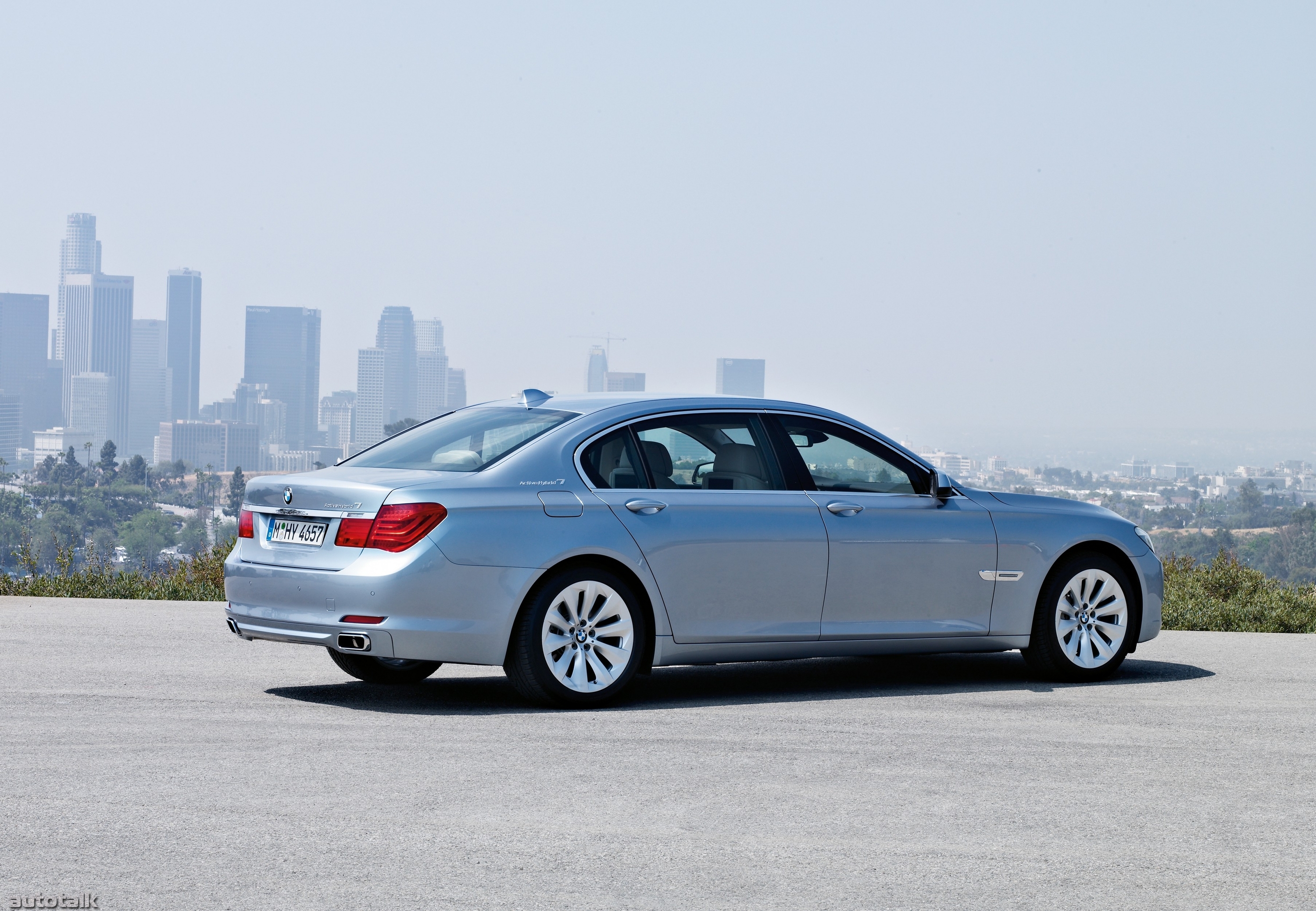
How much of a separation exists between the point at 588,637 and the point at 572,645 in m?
0.09

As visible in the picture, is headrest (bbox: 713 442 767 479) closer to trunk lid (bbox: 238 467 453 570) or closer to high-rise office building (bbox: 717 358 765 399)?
trunk lid (bbox: 238 467 453 570)

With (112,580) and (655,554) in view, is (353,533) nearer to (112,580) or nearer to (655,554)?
(655,554)

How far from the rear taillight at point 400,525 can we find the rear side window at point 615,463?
90cm

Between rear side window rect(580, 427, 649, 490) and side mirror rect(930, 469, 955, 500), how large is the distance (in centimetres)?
182

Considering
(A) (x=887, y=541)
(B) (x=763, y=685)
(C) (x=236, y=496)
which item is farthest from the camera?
(C) (x=236, y=496)

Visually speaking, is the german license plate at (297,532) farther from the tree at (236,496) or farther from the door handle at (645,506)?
the door handle at (645,506)

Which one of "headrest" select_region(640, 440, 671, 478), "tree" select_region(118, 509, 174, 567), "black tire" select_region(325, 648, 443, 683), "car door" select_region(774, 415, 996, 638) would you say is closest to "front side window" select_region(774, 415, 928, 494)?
"car door" select_region(774, 415, 996, 638)

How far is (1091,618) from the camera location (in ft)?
31.1

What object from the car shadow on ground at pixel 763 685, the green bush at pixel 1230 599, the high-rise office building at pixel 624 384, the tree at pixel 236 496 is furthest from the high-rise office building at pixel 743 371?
the car shadow on ground at pixel 763 685

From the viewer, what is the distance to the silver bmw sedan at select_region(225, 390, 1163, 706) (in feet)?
25.1

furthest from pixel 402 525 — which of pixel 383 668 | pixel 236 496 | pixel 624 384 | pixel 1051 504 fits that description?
pixel 624 384

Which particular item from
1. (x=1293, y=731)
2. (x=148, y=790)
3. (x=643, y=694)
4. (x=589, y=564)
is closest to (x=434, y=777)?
(x=148, y=790)

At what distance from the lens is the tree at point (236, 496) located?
8580 millimetres

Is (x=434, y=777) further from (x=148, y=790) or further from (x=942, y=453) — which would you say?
(x=942, y=453)
